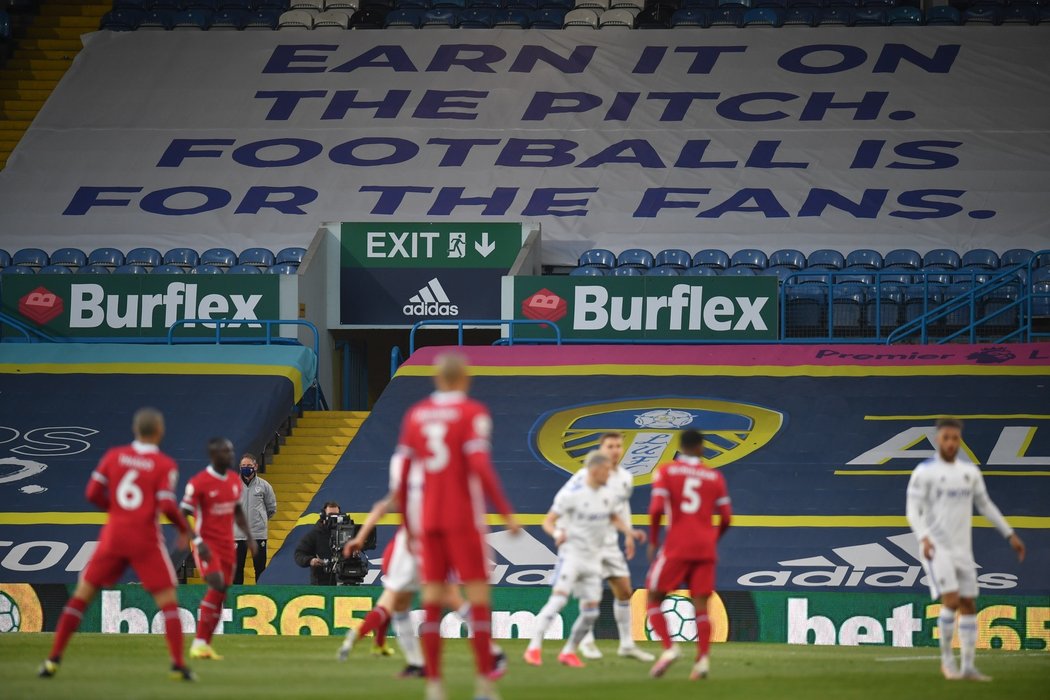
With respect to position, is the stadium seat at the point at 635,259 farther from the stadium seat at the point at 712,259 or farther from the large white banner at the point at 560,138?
the stadium seat at the point at 712,259

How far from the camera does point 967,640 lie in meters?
12.1

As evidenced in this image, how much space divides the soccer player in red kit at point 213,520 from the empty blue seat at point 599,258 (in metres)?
14.8

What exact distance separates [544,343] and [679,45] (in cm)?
990

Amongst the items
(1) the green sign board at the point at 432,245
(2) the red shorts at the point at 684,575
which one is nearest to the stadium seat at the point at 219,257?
(1) the green sign board at the point at 432,245

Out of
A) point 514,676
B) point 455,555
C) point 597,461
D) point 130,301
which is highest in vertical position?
point 130,301

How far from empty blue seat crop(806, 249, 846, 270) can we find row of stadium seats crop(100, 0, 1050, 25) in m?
7.79

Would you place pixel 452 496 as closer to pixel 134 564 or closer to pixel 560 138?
pixel 134 564

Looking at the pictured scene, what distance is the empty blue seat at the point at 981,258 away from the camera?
26844 millimetres

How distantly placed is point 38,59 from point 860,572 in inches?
943

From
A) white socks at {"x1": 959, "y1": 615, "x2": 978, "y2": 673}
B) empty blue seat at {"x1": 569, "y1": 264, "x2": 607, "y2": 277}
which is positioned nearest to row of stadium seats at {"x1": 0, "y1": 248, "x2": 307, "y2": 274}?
empty blue seat at {"x1": 569, "y1": 264, "x2": 607, "y2": 277}

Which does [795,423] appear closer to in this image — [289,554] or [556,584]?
[289,554]

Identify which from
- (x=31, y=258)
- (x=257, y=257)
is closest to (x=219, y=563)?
(x=257, y=257)

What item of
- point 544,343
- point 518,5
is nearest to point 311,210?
point 544,343

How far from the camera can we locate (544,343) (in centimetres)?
2552
